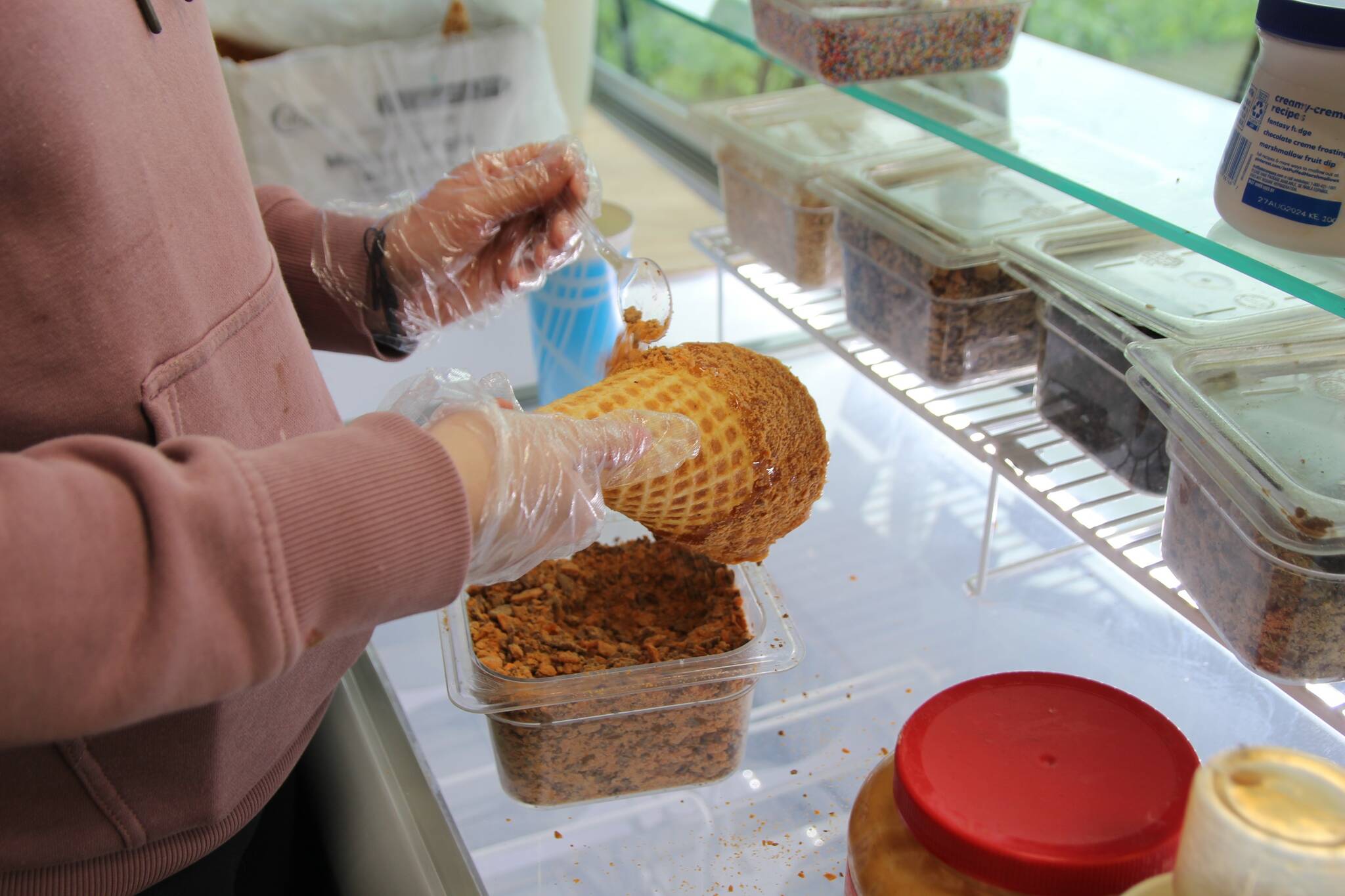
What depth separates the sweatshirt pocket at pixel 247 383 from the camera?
0.61m

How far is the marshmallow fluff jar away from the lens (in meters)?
0.54

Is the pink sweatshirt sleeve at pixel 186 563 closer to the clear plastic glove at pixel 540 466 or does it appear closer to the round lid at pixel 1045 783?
the clear plastic glove at pixel 540 466

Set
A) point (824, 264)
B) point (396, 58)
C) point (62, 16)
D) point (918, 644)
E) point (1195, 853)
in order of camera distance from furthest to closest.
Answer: point (396, 58)
point (824, 264)
point (918, 644)
point (62, 16)
point (1195, 853)

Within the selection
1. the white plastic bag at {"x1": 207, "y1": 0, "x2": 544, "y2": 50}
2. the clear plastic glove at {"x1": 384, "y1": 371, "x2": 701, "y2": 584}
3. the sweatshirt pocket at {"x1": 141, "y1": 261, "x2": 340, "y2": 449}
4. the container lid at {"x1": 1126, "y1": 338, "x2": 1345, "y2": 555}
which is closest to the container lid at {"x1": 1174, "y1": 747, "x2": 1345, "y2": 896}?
the container lid at {"x1": 1126, "y1": 338, "x2": 1345, "y2": 555}

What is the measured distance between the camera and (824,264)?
4.02 feet

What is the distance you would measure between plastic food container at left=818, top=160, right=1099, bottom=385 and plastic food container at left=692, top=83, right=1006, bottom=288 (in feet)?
0.23

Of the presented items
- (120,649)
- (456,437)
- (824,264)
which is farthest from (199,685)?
(824,264)

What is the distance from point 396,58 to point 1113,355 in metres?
1.25

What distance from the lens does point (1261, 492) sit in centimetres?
60

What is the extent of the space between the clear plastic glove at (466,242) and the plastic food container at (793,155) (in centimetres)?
33

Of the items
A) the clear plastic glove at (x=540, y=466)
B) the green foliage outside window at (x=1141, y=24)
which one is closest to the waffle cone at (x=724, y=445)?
the clear plastic glove at (x=540, y=466)

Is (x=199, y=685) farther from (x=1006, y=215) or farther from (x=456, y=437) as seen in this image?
(x=1006, y=215)

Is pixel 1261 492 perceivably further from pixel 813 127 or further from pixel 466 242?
pixel 813 127

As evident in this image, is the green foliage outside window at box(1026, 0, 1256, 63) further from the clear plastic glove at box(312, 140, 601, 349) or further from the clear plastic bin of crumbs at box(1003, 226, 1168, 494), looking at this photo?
the clear plastic glove at box(312, 140, 601, 349)
